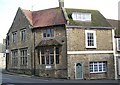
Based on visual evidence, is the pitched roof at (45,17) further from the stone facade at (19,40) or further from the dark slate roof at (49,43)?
the dark slate roof at (49,43)

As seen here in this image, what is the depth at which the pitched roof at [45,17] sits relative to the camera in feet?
113

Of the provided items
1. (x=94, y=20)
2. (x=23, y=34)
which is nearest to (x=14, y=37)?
(x=23, y=34)

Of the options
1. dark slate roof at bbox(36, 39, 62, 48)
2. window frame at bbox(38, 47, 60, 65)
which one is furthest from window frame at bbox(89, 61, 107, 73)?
dark slate roof at bbox(36, 39, 62, 48)

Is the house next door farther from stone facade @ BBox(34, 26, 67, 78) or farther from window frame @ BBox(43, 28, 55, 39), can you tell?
window frame @ BBox(43, 28, 55, 39)

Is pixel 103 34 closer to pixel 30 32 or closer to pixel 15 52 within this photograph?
pixel 30 32

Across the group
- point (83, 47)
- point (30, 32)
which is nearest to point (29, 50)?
point (30, 32)

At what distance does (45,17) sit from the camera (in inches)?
1452

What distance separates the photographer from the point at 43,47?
1332 inches

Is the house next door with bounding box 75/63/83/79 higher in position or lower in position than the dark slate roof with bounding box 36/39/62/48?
lower

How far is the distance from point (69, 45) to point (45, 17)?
291 inches

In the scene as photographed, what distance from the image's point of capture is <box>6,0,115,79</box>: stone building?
31969mm

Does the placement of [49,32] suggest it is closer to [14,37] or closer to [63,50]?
[63,50]

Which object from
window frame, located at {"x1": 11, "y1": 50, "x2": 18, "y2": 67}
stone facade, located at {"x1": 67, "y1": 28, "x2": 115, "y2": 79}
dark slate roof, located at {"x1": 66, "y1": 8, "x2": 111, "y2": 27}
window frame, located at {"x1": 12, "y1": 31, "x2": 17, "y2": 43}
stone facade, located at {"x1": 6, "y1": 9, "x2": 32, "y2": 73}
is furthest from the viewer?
window frame, located at {"x1": 12, "y1": 31, "x2": 17, "y2": 43}

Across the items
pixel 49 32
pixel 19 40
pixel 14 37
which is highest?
pixel 49 32
